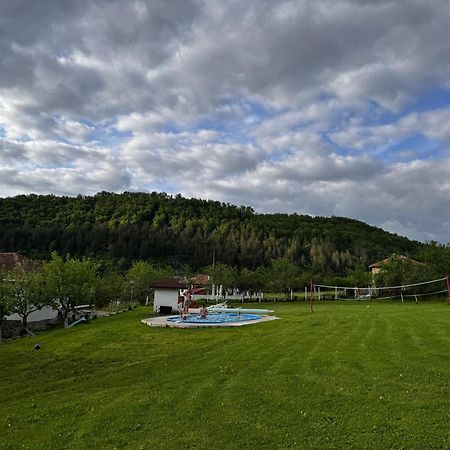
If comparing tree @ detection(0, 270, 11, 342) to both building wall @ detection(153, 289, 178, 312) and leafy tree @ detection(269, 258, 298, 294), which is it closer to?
building wall @ detection(153, 289, 178, 312)

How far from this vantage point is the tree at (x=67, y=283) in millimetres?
29656

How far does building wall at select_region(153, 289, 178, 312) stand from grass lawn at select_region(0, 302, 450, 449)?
18.6m

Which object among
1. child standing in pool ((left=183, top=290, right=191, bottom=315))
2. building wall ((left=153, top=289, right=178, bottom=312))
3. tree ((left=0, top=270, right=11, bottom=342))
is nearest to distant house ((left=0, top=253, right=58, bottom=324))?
tree ((left=0, top=270, right=11, bottom=342))

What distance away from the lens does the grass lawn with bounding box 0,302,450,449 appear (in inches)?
284

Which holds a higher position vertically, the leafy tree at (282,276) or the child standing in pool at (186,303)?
the leafy tree at (282,276)

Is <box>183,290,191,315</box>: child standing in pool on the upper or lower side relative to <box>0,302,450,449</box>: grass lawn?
upper

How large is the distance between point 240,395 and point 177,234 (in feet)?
370

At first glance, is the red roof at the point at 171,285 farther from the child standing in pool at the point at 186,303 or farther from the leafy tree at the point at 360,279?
the leafy tree at the point at 360,279

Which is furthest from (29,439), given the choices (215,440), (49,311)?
(49,311)

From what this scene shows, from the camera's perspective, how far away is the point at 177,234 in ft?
399

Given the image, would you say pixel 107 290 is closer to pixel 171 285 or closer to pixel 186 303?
pixel 171 285

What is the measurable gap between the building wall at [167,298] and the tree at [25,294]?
9.83 meters

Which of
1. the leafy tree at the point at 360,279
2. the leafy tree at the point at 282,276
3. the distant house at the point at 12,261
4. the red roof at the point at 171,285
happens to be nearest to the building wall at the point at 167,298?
the red roof at the point at 171,285

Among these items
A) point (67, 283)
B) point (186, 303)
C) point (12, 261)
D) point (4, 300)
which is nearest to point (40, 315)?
point (67, 283)
